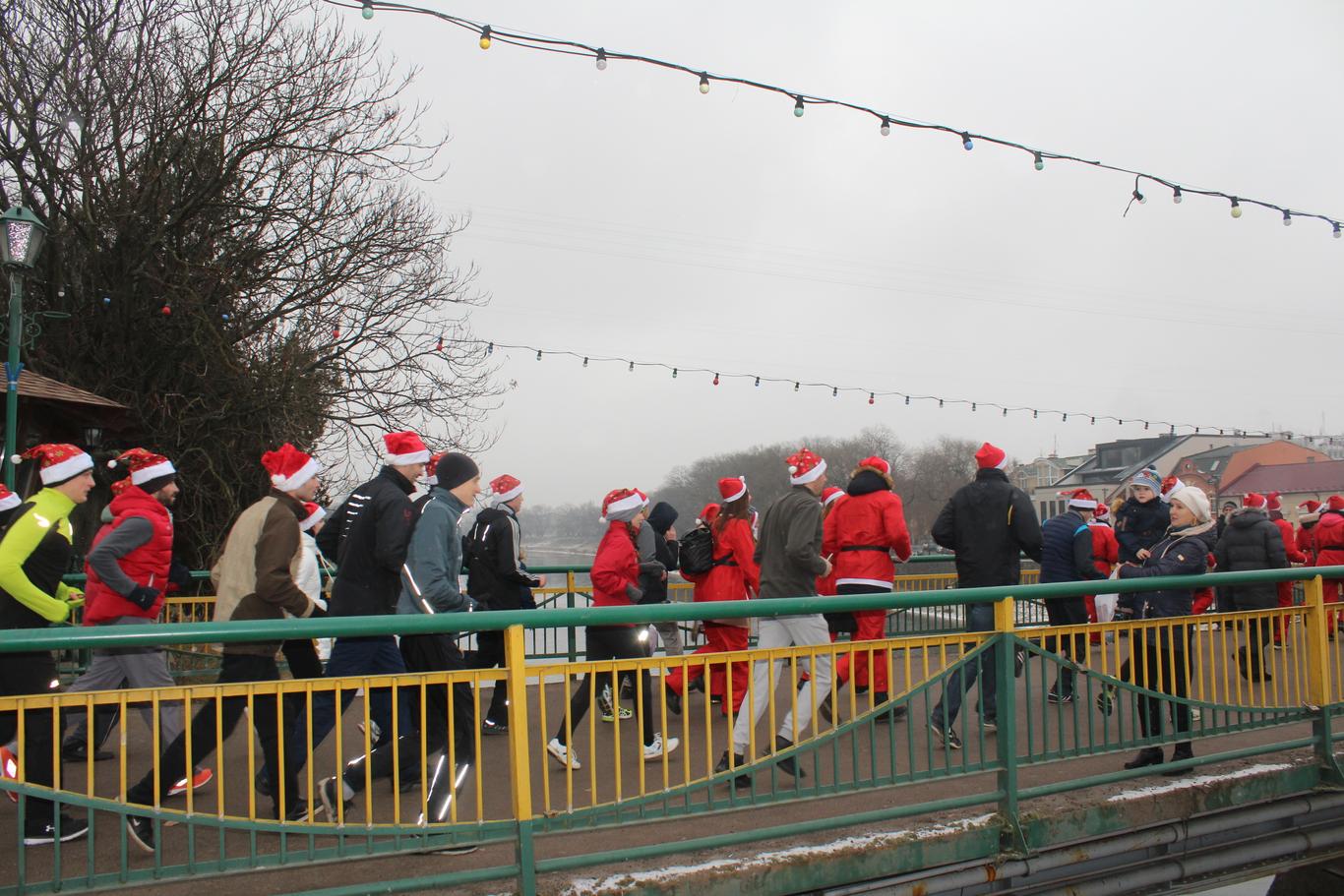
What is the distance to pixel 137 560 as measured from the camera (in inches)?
193

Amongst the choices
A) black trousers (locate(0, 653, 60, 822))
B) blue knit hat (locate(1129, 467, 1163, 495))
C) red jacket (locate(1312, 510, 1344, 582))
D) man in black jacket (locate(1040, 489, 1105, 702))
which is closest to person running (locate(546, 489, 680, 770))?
black trousers (locate(0, 653, 60, 822))

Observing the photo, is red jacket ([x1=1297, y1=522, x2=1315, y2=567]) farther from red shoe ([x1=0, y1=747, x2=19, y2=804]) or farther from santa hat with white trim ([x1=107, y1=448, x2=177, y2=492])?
red shoe ([x1=0, y1=747, x2=19, y2=804])

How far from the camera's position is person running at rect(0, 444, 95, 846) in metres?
4.32

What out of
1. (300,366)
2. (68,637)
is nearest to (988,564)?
(68,637)

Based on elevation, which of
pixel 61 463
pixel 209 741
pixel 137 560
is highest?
pixel 61 463

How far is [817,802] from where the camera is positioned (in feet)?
15.5

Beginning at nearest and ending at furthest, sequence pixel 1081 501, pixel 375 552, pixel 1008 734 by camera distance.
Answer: pixel 1008 734, pixel 375 552, pixel 1081 501

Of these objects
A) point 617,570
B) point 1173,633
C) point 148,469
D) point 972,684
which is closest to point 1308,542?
point 1173,633

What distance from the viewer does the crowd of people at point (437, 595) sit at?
12.8 ft

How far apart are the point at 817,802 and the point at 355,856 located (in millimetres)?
2151

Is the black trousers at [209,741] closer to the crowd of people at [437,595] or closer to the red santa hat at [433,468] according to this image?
the crowd of people at [437,595]

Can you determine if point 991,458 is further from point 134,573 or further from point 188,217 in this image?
point 188,217

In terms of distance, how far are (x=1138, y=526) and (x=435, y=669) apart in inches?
278

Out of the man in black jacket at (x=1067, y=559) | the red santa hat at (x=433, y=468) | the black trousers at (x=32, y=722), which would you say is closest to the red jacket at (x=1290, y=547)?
the man in black jacket at (x=1067, y=559)
